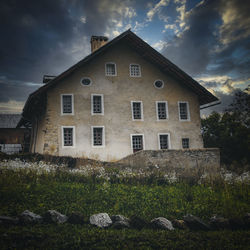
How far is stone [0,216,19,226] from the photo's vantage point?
17.3 ft

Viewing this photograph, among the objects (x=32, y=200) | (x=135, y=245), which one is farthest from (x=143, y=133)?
(x=135, y=245)

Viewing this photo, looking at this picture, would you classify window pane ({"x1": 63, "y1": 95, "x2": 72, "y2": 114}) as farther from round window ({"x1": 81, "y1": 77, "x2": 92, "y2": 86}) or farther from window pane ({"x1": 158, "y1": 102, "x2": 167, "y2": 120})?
window pane ({"x1": 158, "y1": 102, "x2": 167, "y2": 120})

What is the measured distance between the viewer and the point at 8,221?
209 inches

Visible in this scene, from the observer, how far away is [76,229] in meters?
5.39

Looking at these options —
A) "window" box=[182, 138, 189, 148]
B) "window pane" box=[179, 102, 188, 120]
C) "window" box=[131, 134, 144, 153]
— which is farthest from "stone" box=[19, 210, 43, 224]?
"window pane" box=[179, 102, 188, 120]

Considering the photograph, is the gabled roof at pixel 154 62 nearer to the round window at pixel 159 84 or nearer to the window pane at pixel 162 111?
the round window at pixel 159 84

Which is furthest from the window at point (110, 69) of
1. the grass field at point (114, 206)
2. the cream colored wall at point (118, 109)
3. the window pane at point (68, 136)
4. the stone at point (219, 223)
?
the stone at point (219, 223)

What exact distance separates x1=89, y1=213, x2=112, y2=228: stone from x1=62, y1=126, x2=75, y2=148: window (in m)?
11.8

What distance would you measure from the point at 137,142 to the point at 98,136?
3.26 m

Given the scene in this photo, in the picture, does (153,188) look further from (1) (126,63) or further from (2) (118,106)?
(1) (126,63)

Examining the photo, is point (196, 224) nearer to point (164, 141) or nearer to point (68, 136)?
point (68, 136)

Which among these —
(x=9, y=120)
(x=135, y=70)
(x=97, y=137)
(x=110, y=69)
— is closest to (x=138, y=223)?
(x=97, y=137)

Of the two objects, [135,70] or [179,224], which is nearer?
[179,224]

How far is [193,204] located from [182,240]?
2.63 m
